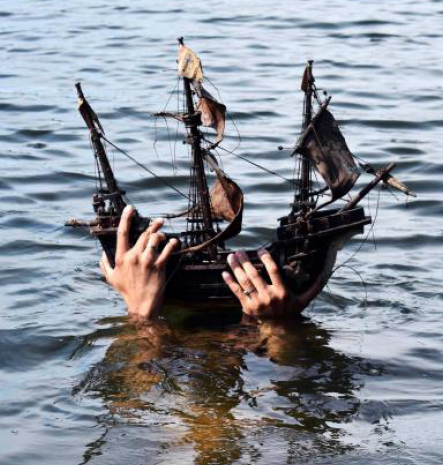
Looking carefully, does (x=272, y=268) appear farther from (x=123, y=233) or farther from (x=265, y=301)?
(x=123, y=233)

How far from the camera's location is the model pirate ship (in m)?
10.8

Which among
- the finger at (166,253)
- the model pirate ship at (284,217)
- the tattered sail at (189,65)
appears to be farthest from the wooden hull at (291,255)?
the tattered sail at (189,65)

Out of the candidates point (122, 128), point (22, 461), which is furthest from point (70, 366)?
point (122, 128)

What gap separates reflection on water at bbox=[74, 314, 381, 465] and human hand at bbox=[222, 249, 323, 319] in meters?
0.19

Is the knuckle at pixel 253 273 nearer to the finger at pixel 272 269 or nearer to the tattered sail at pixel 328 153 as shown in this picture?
the finger at pixel 272 269

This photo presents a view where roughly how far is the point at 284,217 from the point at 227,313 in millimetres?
1093

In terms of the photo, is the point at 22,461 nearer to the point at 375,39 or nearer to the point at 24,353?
the point at 24,353

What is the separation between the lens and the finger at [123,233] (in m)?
10.6

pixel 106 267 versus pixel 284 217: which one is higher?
pixel 284 217

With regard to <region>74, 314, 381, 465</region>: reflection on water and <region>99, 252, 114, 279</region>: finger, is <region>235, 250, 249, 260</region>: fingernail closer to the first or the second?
<region>74, 314, 381, 465</region>: reflection on water

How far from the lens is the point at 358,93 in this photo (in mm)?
22375

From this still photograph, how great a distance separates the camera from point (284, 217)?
11062 mm

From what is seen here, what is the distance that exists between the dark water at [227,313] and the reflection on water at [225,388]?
0.07ft

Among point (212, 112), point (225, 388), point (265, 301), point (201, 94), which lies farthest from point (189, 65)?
point (225, 388)
